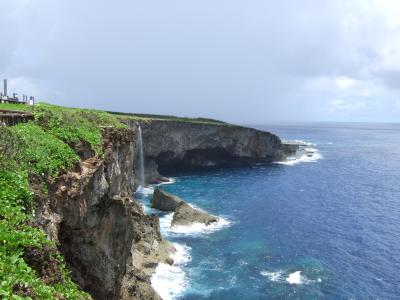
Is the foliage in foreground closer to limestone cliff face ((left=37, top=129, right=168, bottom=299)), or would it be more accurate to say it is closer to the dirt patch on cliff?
the dirt patch on cliff

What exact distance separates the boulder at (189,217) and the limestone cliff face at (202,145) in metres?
36.0

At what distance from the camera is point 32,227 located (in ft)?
48.1

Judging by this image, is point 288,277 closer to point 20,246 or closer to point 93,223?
point 93,223

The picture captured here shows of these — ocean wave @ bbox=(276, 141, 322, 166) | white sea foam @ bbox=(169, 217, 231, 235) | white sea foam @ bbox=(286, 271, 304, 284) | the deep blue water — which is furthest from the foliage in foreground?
ocean wave @ bbox=(276, 141, 322, 166)

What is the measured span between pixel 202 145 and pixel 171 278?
73900 mm

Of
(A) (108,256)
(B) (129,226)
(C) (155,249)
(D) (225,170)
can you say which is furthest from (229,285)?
(D) (225,170)

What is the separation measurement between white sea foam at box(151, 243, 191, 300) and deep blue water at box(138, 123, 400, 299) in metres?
0.67

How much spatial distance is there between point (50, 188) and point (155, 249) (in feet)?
96.3

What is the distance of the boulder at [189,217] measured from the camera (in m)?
60.6

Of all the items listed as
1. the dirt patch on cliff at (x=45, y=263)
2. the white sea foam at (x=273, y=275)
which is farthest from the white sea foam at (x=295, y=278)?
the dirt patch on cliff at (x=45, y=263)

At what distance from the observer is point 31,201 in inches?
647

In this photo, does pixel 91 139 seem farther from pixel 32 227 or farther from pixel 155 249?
pixel 155 249

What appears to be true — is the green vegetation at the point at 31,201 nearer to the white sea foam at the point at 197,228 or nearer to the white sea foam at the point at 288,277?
the white sea foam at the point at 288,277

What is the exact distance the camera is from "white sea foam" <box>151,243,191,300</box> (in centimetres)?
4033
